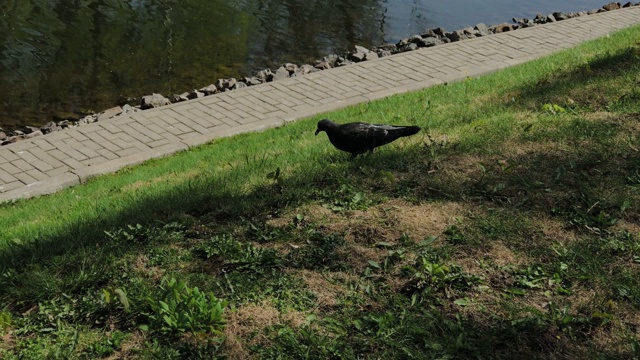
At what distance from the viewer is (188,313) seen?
3.22 m

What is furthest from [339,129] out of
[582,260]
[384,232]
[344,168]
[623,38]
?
[623,38]

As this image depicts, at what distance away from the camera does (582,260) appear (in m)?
3.66

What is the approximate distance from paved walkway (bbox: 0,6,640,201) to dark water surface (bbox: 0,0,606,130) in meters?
2.19

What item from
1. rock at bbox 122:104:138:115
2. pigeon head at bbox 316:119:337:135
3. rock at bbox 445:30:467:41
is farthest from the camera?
rock at bbox 445:30:467:41

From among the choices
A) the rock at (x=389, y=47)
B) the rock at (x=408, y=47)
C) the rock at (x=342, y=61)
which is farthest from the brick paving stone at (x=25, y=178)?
the rock at (x=389, y=47)

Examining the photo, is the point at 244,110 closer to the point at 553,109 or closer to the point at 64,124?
the point at 64,124

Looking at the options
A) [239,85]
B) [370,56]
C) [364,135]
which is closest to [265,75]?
[239,85]

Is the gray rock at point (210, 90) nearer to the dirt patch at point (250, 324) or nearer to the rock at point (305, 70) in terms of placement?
the rock at point (305, 70)

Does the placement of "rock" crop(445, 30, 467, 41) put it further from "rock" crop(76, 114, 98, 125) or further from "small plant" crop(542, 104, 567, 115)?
"small plant" crop(542, 104, 567, 115)

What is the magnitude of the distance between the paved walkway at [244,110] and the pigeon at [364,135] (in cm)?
312

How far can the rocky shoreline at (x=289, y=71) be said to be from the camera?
949 cm

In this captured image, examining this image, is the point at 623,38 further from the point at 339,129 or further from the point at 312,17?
the point at 312,17

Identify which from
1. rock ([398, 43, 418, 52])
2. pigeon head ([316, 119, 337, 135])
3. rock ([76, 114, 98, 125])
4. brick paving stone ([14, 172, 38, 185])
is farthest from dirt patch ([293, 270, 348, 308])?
rock ([398, 43, 418, 52])

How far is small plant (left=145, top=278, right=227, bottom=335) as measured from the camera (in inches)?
125
